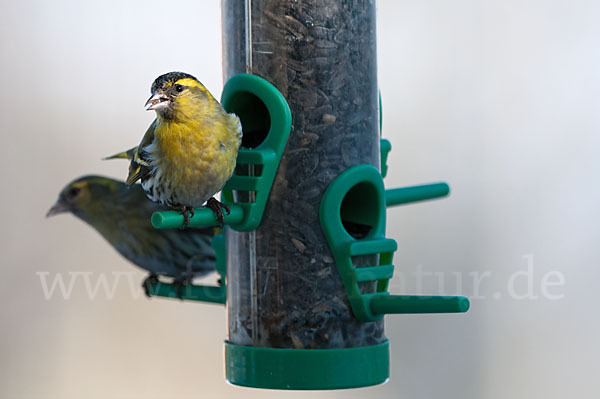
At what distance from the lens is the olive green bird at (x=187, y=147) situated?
3.78m

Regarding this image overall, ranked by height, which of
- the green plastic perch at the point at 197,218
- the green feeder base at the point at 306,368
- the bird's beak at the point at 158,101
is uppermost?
the bird's beak at the point at 158,101

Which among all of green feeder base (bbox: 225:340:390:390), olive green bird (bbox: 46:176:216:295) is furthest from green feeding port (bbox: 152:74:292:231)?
olive green bird (bbox: 46:176:216:295)

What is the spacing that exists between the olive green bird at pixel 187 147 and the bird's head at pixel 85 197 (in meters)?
2.27

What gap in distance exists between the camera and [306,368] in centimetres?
388

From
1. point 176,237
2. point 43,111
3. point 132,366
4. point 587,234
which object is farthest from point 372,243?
point 43,111

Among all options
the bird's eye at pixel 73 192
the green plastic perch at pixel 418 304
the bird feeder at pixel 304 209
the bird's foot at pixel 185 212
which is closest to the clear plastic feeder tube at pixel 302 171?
the bird feeder at pixel 304 209

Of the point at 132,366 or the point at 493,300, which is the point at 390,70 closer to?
the point at 493,300

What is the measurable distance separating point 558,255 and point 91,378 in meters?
3.33

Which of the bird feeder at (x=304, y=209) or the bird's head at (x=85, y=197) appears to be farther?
the bird's head at (x=85, y=197)

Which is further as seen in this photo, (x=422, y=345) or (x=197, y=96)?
(x=422, y=345)

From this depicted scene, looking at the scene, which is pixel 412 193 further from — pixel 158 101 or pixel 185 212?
pixel 158 101

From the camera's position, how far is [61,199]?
6.16 metres

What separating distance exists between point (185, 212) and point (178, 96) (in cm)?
43

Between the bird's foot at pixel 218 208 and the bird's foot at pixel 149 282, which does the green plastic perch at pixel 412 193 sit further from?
the bird's foot at pixel 149 282
